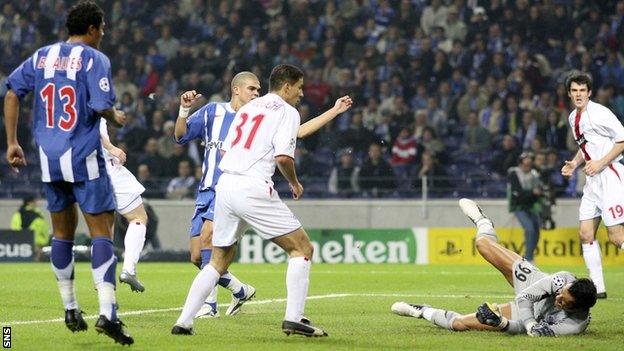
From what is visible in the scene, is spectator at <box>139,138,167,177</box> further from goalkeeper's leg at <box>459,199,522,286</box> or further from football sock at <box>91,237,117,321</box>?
football sock at <box>91,237,117,321</box>

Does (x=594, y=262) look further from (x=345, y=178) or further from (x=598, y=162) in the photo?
(x=345, y=178)

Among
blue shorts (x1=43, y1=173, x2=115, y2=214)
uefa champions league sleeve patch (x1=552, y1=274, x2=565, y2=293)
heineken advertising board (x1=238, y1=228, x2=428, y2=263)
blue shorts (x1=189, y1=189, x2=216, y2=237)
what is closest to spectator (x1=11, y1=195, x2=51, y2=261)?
heineken advertising board (x1=238, y1=228, x2=428, y2=263)

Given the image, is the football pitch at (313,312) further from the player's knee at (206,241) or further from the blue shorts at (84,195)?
the blue shorts at (84,195)

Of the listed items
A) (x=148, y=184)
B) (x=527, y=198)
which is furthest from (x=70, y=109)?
(x=148, y=184)

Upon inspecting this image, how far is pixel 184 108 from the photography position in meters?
11.5

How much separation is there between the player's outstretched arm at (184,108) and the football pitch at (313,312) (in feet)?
5.90

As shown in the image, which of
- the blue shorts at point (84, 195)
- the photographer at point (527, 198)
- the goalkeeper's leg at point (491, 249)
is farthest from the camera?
the photographer at point (527, 198)

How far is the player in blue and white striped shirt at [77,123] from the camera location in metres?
8.77

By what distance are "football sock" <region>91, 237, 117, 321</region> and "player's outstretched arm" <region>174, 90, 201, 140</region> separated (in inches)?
103

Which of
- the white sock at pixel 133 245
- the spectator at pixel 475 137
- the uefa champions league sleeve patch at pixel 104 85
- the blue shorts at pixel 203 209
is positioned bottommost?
the white sock at pixel 133 245

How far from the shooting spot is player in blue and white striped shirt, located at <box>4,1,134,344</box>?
8.77m

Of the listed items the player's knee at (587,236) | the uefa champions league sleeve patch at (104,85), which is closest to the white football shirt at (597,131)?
the player's knee at (587,236)

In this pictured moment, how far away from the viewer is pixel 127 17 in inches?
1233

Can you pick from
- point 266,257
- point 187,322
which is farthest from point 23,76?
point 266,257
